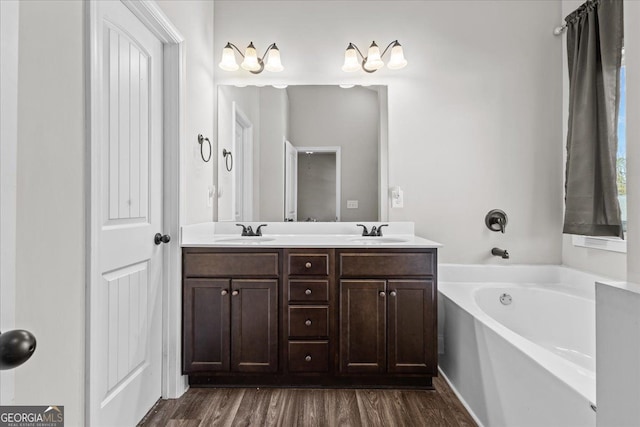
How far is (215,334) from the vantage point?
80.0 inches

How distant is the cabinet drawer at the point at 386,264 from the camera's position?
2.03m

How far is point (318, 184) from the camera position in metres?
2.70

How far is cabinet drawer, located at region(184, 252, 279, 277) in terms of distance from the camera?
204cm

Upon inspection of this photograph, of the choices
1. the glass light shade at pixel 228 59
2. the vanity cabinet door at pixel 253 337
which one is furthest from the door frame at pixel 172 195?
the glass light shade at pixel 228 59

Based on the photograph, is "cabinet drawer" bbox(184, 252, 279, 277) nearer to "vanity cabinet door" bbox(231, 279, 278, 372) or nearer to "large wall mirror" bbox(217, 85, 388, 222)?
"vanity cabinet door" bbox(231, 279, 278, 372)

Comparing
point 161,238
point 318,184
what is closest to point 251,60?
point 318,184

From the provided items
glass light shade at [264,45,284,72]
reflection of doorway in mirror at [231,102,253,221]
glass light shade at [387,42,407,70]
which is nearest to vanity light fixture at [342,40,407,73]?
glass light shade at [387,42,407,70]

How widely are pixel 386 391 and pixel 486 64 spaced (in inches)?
94.3
